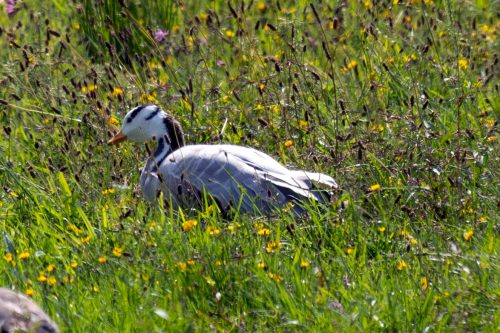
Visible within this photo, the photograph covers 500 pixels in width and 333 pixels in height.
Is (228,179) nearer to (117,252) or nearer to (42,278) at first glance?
(117,252)

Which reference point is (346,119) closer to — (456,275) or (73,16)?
(456,275)

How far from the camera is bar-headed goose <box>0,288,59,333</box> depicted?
407 centimetres

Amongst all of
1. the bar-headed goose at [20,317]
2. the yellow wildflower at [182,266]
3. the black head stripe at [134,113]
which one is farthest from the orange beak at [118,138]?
the bar-headed goose at [20,317]

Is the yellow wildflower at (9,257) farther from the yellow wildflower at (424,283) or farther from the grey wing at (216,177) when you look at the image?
the yellow wildflower at (424,283)

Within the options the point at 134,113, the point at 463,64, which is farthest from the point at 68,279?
the point at 463,64

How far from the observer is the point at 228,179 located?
632 cm

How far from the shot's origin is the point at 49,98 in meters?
7.09

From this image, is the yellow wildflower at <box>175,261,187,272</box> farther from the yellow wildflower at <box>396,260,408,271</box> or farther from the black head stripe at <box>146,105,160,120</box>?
the black head stripe at <box>146,105,160,120</box>

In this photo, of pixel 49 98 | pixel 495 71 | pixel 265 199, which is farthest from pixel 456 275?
pixel 49 98

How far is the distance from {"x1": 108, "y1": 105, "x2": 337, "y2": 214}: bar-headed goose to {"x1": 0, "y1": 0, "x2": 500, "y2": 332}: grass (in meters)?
0.11

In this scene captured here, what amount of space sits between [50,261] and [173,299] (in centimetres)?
90

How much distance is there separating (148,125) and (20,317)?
2844mm

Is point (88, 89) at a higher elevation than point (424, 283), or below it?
below

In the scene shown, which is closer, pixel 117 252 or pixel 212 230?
pixel 117 252
